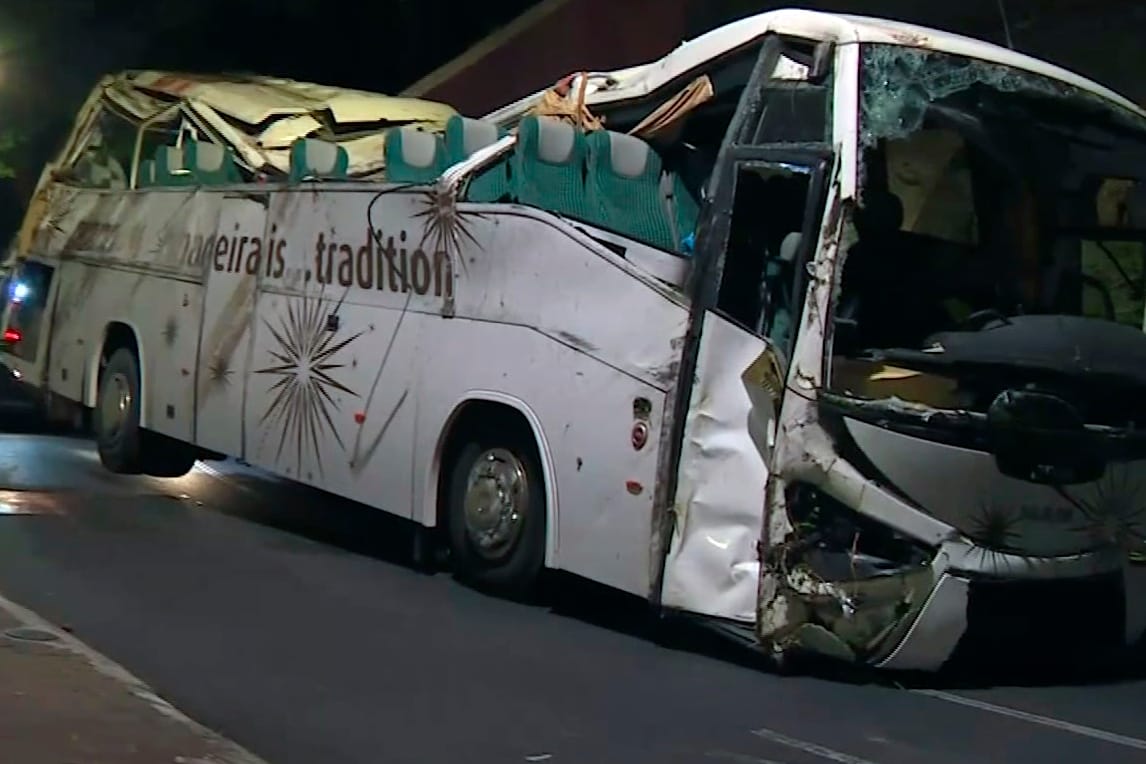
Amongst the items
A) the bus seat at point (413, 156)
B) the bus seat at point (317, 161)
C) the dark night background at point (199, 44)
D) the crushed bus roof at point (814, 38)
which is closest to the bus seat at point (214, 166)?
the bus seat at point (317, 161)

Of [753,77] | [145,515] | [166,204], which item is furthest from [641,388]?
[166,204]

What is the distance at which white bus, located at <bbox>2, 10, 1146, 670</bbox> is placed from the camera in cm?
710

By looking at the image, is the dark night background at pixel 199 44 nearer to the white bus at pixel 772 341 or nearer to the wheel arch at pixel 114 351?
the wheel arch at pixel 114 351

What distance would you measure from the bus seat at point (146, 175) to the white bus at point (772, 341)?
2925 millimetres

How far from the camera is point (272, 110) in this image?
41.1 feet

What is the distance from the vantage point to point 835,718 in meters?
6.86

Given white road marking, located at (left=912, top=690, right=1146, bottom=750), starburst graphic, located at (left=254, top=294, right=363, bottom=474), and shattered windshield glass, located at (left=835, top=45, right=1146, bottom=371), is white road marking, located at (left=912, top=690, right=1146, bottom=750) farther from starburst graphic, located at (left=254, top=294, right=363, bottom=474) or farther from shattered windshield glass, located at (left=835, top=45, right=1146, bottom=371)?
starburst graphic, located at (left=254, top=294, right=363, bottom=474)

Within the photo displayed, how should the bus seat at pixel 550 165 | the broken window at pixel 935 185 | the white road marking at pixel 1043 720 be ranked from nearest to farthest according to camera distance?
the white road marking at pixel 1043 720 < the broken window at pixel 935 185 < the bus seat at pixel 550 165

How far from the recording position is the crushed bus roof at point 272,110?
12078mm

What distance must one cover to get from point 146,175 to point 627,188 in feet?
18.7

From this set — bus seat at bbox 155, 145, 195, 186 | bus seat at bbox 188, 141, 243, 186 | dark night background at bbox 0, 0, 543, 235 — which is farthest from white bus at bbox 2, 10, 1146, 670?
dark night background at bbox 0, 0, 543, 235

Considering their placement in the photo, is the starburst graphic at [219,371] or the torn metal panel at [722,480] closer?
the torn metal panel at [722,480]

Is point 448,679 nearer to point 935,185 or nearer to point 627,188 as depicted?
point 627,188

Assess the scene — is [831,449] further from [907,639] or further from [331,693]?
[331,693]
